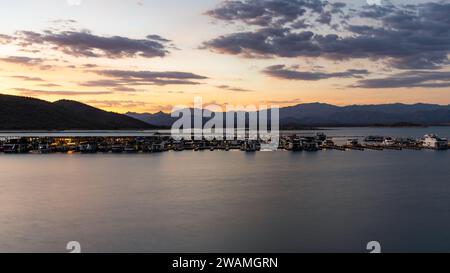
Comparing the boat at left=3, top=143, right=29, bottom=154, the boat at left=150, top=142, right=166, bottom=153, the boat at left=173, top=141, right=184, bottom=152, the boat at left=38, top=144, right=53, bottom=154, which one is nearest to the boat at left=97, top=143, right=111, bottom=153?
the boat at left=150, top=142, right=166, bottom=153

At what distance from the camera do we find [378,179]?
1528 inches

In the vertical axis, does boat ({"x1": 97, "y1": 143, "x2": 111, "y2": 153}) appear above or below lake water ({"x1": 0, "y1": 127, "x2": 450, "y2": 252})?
above

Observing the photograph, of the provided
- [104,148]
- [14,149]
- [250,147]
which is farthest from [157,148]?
[14,149]

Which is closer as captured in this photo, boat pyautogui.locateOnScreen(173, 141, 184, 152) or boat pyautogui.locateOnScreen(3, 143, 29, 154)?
boat pyautogui.locateOnScreen(3, 143, 29, 154)

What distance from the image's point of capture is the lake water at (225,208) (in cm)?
1881

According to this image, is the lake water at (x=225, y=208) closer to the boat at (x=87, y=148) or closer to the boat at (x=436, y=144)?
the boat at (x=87, y=148)

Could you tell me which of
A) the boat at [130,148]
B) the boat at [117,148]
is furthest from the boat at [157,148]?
the boat at [117,148]

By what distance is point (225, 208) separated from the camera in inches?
1016

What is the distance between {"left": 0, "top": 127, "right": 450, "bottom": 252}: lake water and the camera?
18.8 metres

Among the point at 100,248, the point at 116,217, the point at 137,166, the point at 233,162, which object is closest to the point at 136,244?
the point at 100,248

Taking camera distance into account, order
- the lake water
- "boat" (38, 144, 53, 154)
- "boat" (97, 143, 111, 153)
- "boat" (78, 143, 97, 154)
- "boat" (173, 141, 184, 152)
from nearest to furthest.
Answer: the lake water, "boat" (38, 144, 53, 154), "boat" (78, 143, 97, 154), "boat" (97, 143, 111, 153), "boat" (173, 141, 184, 152)

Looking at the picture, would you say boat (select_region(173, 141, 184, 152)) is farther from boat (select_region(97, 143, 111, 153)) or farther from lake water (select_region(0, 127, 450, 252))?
lake water (select_region(0, 127, 450, 252))
